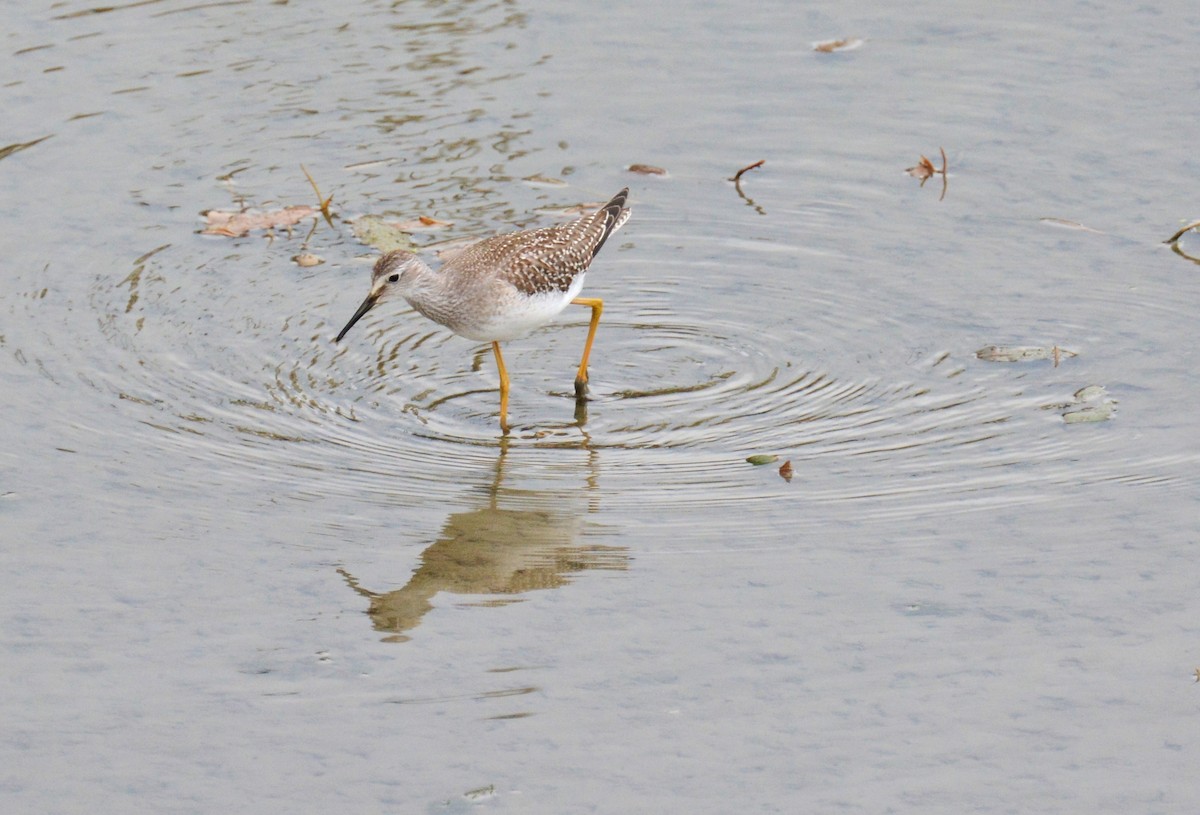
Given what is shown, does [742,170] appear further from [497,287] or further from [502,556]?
[502,556]

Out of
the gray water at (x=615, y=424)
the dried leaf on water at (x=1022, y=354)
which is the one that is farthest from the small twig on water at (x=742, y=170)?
the dried leaf on water at (x=1022, y=354)

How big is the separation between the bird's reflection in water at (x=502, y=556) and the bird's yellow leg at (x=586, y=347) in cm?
121

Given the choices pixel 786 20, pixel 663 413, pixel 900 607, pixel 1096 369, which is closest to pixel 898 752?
pixel 900 607

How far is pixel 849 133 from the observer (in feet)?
37.4

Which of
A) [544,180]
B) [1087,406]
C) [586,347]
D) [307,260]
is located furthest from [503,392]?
[1087,406]

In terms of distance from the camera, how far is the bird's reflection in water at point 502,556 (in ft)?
21.1

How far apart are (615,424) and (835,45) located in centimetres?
556

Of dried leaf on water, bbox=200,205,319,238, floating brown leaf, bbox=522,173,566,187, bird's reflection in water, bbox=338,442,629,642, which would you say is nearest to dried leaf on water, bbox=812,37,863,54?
floating brown leaf, bbox=522,173,566,187

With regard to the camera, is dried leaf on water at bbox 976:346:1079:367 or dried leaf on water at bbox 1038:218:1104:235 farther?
dried leaf on water at bbox 1038:218:1104:235

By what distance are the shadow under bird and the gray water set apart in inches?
15.5

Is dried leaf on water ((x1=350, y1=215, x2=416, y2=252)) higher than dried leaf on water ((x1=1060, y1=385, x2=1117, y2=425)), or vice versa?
dried leaf on water ((x1=350, y1=215, x2=416, y2=252))

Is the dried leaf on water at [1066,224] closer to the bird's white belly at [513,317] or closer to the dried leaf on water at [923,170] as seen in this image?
the dried leaf on water at [923,170]

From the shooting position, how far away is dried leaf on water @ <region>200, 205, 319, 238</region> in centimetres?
1018

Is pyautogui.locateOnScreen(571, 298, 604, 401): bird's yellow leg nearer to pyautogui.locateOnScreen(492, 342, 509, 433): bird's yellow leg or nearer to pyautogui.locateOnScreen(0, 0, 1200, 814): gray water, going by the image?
pyautogui.locateOnScreen(0, 0, 1200, 814): gray water
